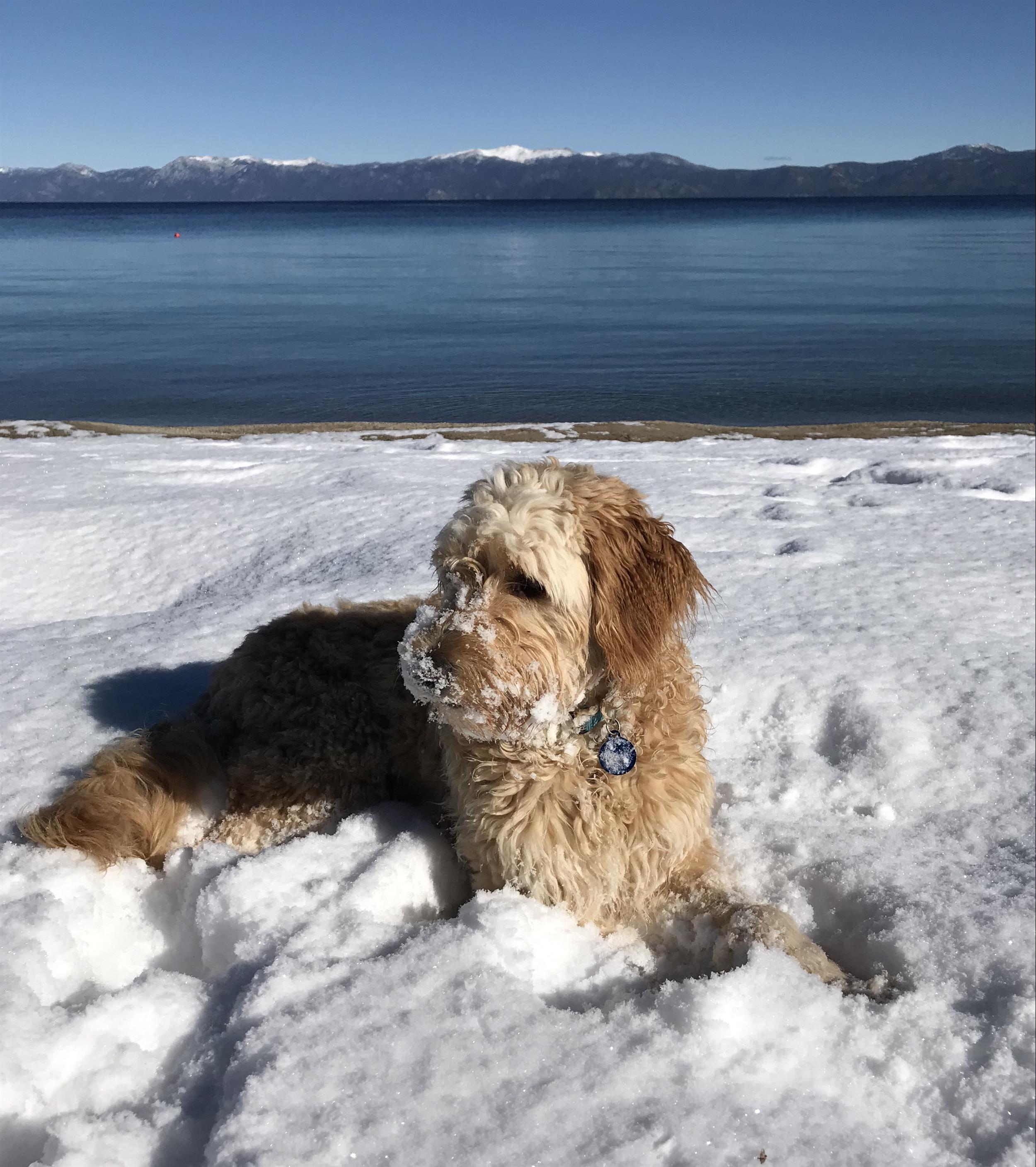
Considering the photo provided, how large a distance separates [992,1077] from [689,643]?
272 centimetres

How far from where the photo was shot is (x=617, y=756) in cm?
310

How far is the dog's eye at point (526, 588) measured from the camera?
2.97m

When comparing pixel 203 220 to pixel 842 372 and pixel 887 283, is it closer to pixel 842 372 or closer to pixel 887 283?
pixel 887 283

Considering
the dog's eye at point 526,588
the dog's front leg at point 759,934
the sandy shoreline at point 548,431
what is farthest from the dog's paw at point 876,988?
the sandy shoreline at point 548,431

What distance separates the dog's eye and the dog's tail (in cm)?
156

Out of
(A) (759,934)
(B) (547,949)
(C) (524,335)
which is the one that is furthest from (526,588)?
(C) (524,335)

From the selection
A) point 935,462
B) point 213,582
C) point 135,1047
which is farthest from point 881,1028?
point 935,462

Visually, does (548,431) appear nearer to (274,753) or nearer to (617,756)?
(274,753)

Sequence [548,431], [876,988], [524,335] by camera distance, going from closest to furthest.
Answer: [876,988]
[548,431]
[524,335]

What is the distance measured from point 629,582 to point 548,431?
39.4 ft

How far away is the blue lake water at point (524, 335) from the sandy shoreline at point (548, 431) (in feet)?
8.88

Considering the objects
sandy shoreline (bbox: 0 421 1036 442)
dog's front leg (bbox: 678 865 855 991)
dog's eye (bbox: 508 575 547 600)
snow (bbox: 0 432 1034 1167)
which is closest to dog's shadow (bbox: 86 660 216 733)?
snow (bbox: 0 432 1034 1167)

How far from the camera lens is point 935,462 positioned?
987cm

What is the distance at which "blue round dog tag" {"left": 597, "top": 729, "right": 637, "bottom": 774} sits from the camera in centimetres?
309
